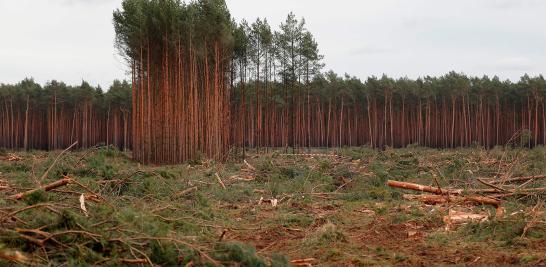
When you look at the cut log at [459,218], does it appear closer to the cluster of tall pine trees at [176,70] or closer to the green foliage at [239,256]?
the green foliage at [239,256]

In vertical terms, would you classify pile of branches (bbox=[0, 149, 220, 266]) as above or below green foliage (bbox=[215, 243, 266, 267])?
above

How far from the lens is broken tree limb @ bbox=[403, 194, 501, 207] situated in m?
11.7

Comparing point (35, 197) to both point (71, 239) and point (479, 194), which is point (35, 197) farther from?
point (479, 194)

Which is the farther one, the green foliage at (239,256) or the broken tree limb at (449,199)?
the broken tree limb at (449,199)

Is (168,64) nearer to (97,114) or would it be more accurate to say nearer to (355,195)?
(355,195)

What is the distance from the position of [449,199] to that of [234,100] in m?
40.5

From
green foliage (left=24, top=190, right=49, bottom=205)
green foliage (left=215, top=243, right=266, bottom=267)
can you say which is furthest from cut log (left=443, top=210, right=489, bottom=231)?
green foliage (left=24, top=190, right=49, bottom=205)

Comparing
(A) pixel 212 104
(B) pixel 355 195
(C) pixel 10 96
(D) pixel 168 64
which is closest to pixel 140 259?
(B) pixel 355 195

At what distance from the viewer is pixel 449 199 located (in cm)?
1246

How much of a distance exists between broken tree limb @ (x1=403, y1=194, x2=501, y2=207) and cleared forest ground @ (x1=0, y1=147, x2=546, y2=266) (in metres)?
0.16

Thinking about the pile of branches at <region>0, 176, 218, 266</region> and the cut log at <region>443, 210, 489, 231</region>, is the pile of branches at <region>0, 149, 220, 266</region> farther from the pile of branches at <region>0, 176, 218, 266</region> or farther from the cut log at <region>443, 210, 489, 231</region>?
the cut log at <region>443, 210, 489, 231</region>

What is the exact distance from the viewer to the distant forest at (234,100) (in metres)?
30.7

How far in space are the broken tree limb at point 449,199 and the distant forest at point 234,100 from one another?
50.3 feet

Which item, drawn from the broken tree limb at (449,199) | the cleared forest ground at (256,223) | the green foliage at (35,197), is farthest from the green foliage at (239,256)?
the broken tree limb at (449,199)
